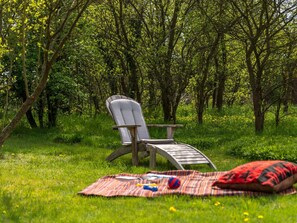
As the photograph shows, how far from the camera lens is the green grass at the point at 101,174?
4105mm

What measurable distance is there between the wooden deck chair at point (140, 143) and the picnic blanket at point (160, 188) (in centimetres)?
78

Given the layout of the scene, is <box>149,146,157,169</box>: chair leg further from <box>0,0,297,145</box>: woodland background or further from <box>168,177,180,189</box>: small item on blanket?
<box>0,0,297,145</box>: woodland background

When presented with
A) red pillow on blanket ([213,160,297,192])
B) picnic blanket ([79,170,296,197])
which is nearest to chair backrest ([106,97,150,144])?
picnic blanket ([79,170,296,197])

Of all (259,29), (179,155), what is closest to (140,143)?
(179,155)

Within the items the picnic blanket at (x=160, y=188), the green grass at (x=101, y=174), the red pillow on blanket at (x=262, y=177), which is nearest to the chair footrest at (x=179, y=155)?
the green grass at (x=101, y=174)

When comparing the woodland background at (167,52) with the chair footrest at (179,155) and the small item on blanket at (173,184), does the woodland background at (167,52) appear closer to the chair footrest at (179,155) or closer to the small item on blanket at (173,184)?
the chair footrest at (179,155)

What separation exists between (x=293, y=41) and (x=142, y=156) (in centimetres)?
490

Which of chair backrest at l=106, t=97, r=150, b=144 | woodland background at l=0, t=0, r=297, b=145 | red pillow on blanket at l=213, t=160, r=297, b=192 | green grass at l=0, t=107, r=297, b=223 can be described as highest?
woodland background at l=0, t=0, r=297, b=145

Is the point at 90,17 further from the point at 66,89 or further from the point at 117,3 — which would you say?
the point at 66,89

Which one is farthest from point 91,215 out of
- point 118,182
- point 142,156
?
point 142,156

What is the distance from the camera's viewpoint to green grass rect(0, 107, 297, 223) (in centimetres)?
411

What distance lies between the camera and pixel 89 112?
18.0 metres

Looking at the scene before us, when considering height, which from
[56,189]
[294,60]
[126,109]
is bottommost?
[56,189]

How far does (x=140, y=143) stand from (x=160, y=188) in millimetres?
2495
